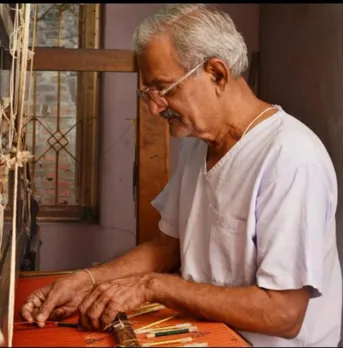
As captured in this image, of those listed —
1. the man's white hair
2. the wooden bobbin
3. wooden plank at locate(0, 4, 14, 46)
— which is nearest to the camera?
the wooden bobbin

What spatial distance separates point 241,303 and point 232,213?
0.72 ft

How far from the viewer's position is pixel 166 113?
1409mm

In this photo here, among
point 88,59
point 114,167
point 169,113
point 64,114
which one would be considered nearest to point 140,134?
point 88,59

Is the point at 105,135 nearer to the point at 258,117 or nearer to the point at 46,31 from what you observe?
the point at 46,31

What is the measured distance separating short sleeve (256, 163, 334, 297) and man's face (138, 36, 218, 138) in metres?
0.26

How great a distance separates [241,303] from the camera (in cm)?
119

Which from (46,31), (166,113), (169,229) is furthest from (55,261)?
(166,113)

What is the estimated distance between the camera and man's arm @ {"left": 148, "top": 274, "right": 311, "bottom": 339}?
46.5 inches

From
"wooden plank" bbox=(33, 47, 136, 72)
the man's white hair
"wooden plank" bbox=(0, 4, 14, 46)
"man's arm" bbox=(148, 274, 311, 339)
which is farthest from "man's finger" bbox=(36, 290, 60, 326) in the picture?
"wooden plank" bbox=(33, 47, 136, 72)

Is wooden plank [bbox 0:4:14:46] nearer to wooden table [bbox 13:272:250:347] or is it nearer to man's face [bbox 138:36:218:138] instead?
man's face [bbox 138:36:218:138]

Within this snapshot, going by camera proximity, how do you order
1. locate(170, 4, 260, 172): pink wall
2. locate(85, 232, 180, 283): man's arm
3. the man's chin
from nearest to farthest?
1. the man's chin
2. locate(85, 232, 180, 283): man's arm
3. locate(170, 4, 260, 172): pink wall

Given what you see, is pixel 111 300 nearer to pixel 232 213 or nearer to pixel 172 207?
pixel 232 213

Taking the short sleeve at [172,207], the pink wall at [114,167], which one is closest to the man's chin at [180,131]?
the short sleeve at [172,207]

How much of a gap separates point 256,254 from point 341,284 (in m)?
0.26
